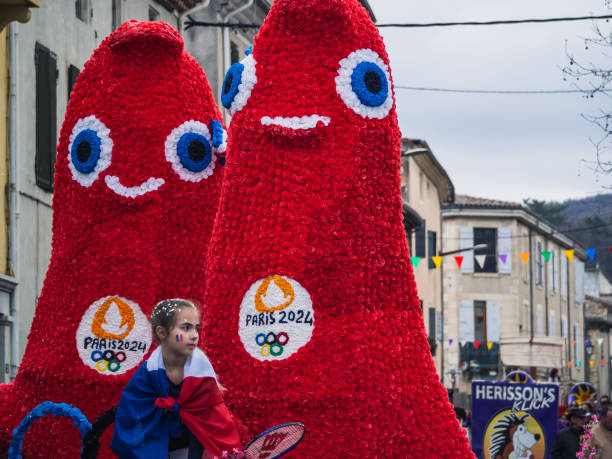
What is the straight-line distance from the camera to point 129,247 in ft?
23.5

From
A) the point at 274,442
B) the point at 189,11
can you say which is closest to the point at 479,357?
the point at 189,11

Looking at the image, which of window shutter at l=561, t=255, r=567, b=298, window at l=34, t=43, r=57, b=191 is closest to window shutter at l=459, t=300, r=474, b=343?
window shutter at l=561, t=255, r=567, b=298

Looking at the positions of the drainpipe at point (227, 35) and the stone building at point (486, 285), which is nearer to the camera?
the drainpipe at point (227, 35)

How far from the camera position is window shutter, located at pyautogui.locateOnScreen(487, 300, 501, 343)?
141 ft

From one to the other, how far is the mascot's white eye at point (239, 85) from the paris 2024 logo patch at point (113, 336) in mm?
1363

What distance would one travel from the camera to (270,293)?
256 inches

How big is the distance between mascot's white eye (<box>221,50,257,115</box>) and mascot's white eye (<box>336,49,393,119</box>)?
1.72ft

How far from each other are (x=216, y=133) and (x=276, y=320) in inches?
62.8

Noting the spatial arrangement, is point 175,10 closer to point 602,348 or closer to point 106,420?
point 106,420

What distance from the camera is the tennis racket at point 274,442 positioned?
5.08 metres

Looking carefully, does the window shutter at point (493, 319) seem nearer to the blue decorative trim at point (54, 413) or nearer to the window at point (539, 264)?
the window at point (539, 264)

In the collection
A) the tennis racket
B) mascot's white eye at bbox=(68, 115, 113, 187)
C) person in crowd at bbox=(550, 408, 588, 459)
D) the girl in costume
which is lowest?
person in crowd at bbox=(550, 408, 588, 459)

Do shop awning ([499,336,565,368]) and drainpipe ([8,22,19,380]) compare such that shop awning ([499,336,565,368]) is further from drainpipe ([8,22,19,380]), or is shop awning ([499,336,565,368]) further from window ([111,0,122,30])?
drainpipe ([8,22,19,380])

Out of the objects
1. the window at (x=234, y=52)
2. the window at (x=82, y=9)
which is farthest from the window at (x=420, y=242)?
the window at (x=82, y=9)
